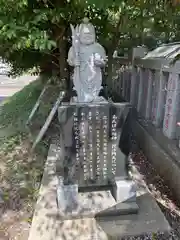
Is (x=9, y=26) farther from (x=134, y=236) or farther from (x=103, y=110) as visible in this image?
(x=134, y=236)

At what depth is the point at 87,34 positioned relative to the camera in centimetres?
310

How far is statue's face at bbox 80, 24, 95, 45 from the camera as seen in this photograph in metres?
3.09

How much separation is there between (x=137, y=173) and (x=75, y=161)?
1.39 metres

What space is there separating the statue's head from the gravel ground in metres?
2.39

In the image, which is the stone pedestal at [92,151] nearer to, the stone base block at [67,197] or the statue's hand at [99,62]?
the stone base block at [67,197]

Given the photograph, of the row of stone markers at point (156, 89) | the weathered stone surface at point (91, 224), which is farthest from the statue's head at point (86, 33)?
the weathered stone surface at point (91, 224)

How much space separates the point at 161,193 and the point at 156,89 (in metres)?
2.02

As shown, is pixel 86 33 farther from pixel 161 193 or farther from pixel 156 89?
pixel 161 193

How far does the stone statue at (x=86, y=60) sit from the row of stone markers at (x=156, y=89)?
101cm

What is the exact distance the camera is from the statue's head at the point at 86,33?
3.09 m

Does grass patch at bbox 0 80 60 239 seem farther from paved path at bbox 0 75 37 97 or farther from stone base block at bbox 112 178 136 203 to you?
paved path at bbox 0 75 37 97

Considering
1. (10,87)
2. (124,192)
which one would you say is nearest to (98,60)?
(124,192)

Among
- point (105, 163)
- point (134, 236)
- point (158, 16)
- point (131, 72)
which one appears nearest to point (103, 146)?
point (105, 163)

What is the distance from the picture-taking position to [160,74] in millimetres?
4398
